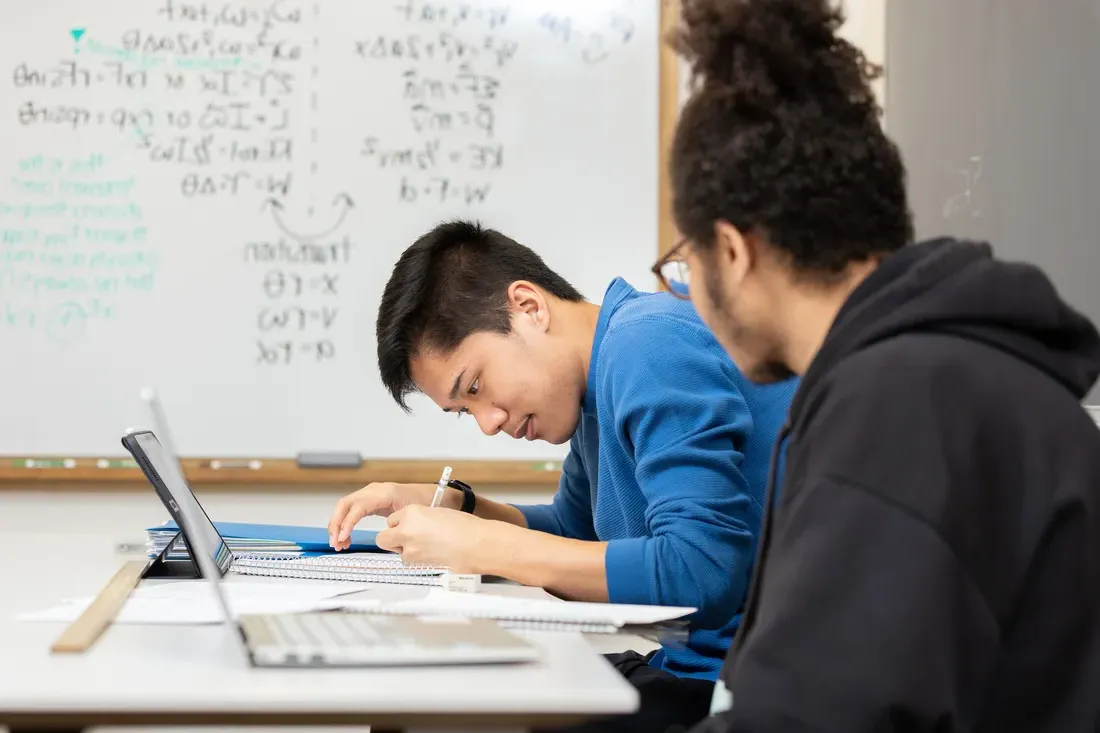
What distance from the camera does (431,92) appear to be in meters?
2.58

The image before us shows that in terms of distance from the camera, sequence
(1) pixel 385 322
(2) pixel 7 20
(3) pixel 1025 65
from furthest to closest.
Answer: (2) pixel 7 20 → (3) pixel 1025 65 → (1) pixel 385 322

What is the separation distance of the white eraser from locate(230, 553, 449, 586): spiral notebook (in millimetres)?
66

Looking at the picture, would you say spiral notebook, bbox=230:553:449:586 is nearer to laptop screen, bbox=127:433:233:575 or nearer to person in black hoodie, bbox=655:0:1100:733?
laptop screen, bbox=127:433:233:575

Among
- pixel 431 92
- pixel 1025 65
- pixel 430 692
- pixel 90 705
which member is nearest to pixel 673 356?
pixel 430 692

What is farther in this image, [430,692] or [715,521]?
[715,521]

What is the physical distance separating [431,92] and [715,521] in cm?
167

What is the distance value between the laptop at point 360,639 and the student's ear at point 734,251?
0.34 m

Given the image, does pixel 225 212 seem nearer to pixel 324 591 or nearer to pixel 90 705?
pixel 324 591

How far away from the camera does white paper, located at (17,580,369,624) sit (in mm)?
1005

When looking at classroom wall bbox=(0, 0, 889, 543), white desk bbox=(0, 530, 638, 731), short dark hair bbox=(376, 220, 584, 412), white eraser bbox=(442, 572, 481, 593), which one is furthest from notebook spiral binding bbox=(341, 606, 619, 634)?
classroom wall bbox=(0, 0, 889, 543)

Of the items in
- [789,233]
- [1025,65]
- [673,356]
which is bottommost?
[673,356]

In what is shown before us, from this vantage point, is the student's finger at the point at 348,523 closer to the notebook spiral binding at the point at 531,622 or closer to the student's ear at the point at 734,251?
the notebook spiral binding at the point at 531,622

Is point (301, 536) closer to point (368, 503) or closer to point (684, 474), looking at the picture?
point (368, 503)

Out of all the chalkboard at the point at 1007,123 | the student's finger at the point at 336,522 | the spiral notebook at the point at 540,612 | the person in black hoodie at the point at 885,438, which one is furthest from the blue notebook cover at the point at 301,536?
the chalkboard at the point at 1007,123
